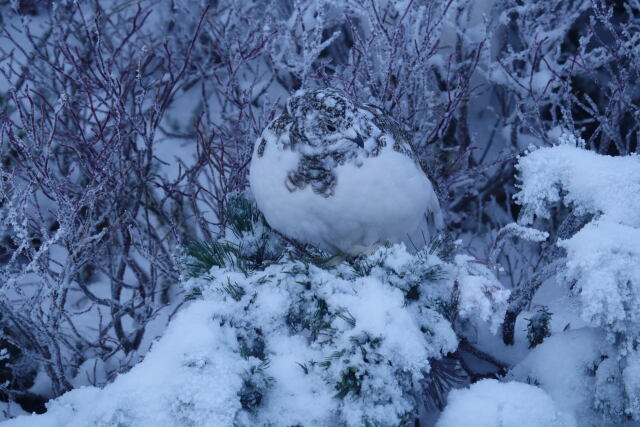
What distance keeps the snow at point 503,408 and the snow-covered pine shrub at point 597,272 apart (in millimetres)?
132

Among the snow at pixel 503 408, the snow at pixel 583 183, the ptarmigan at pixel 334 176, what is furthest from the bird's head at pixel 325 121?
the snow at pixel 503 408

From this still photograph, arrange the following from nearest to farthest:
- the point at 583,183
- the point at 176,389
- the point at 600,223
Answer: the point at 176,389
the point at 600,223
the point at 583,183

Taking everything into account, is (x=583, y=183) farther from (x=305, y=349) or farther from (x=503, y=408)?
(x=305, y=349)

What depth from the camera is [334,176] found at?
1.56 m

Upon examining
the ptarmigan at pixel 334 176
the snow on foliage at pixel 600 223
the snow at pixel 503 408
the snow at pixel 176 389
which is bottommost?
the snow at pixel 503 408

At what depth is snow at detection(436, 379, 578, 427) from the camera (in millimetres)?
1154

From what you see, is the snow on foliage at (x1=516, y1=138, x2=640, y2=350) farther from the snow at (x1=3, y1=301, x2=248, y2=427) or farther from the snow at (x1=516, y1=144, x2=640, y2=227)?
the snow at (x1=3, y1=301, x2=248, y2=427)

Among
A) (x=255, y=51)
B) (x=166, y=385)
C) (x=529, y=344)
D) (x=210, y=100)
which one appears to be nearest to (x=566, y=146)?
(x=529, y=344)

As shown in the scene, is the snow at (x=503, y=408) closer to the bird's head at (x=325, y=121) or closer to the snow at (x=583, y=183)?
the snow at (x=583, y=183)

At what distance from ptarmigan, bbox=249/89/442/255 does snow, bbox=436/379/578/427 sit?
1.85 ft

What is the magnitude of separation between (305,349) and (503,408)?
0.46 meters

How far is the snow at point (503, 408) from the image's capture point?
115 cm

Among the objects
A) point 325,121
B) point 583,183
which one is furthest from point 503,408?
point 325,121

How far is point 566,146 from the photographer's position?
Answer: 1455 millimetres
